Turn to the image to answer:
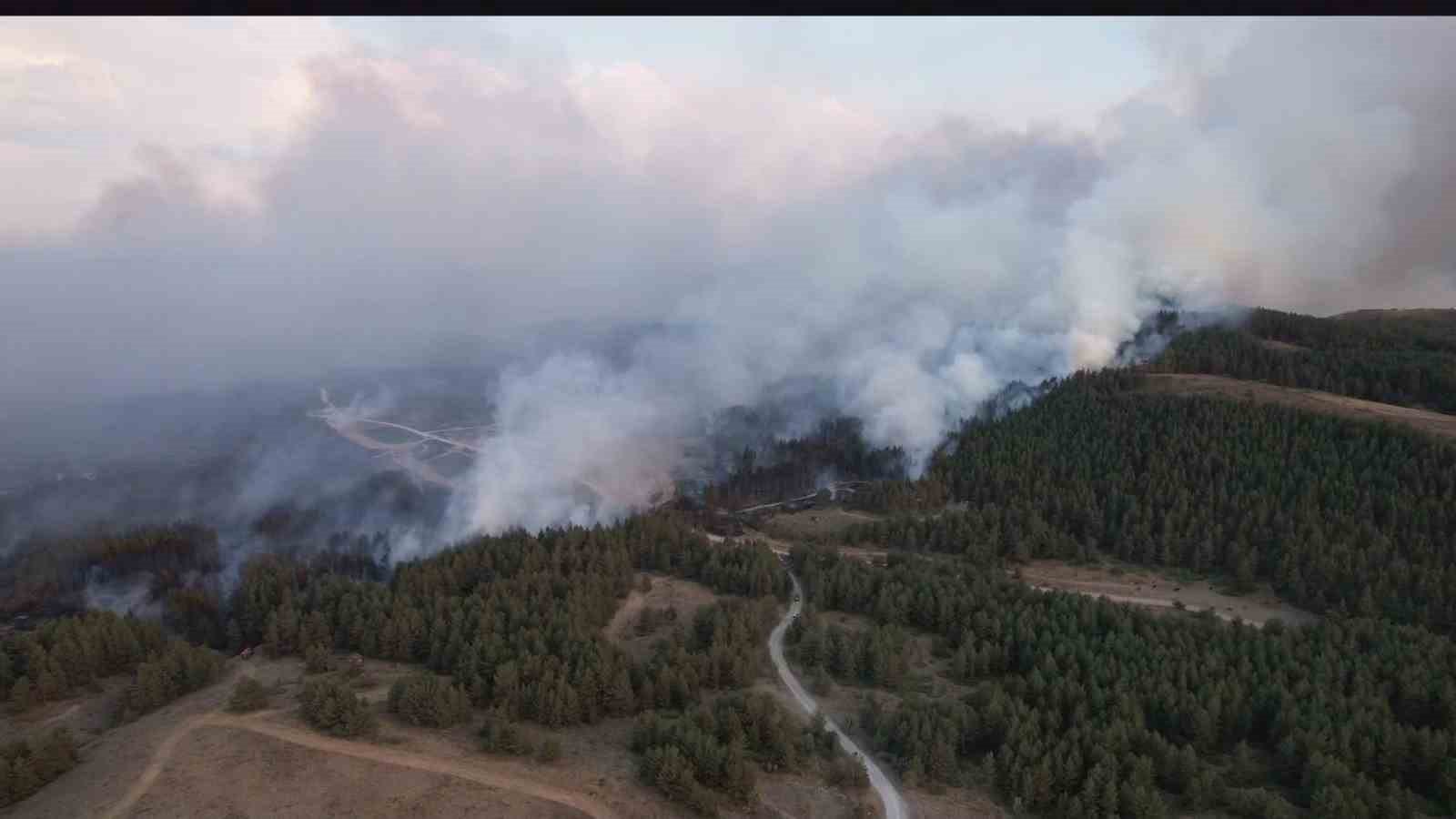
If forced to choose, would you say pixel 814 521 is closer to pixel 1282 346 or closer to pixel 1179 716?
pixel 1179 716

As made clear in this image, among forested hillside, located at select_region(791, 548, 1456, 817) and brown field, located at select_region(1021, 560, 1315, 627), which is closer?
forested hillside, located at select_region(791, 548, 1456, 817)

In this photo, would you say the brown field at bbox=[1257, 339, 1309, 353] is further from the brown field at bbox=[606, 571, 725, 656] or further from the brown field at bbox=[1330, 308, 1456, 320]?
the brown field at bbox=[606, 571, 725, 656]

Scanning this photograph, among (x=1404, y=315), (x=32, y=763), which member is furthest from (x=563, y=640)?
(x=1404, y=315)

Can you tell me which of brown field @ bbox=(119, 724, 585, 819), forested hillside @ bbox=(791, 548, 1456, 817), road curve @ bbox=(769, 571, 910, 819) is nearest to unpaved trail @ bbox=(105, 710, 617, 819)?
brown field @ bbox=(119, 724, 585, 819)

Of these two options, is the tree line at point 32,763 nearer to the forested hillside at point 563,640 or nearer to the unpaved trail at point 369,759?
the unpaved trail at point 369,759

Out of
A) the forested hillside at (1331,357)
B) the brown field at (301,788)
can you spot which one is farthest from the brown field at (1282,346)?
the brown field at (301,788)

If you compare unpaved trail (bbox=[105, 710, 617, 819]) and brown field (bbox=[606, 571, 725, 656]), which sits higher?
brown field (bbox=[606, 571, 725, 656])
